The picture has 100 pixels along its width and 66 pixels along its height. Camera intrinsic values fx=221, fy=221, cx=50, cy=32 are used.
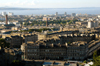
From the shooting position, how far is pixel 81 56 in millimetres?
23453

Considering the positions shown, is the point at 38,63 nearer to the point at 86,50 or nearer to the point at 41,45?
the point at 41,45

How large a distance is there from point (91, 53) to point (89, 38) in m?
9.07

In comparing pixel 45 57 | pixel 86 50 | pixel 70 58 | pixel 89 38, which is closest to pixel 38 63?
pixel 45 57

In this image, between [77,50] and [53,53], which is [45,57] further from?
[77,50]

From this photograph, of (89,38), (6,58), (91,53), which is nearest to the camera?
(6,58)

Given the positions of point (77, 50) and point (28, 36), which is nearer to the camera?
point (77, 50)

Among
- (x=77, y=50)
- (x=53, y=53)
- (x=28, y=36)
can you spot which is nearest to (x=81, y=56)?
(x=77, y=50)

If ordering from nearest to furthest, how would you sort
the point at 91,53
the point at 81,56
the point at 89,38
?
the point at 81,56, the point at 91,53, the point at 89,38

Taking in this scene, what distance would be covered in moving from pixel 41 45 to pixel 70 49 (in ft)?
10.5

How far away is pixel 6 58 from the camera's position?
21.0m

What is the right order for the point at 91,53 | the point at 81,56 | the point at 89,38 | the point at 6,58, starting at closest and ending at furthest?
the point at 6,58, the point at 81,56, the point at 91,53, the point at 89,38

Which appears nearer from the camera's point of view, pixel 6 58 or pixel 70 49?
pixel 6 58

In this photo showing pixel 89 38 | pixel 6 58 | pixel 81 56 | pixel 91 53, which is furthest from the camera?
pixel 89 38

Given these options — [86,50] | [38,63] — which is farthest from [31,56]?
[86,50]
